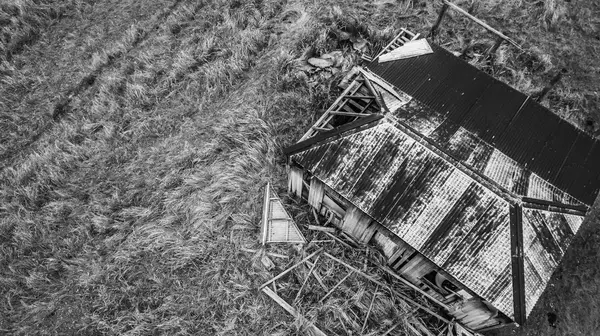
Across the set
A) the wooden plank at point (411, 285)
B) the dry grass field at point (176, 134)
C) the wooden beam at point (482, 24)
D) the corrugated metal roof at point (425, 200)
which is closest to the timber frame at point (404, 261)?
the wooden plank at point (411, 285)

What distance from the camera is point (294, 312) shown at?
1145 cm

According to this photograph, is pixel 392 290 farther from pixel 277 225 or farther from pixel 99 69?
pixel 99 69

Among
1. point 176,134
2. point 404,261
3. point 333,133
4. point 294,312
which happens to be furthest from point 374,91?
point 176,134

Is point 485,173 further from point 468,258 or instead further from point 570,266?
point 570,266

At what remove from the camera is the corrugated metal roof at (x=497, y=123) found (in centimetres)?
1070

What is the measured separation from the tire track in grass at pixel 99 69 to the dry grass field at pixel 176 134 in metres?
0.08

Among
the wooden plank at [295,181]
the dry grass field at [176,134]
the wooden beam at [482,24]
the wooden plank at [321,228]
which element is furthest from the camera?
the wooden beam at [482,24]

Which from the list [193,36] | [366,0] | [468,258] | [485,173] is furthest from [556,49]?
[193,36]

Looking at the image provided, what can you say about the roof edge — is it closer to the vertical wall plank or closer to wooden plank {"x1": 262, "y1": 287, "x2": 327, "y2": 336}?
the vertical wall plank

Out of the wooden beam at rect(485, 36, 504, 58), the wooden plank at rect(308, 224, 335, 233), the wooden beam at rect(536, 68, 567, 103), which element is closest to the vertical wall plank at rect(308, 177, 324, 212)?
the wooden plank at rect(308, 224, 335, 233)

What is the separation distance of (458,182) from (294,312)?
6437 mm

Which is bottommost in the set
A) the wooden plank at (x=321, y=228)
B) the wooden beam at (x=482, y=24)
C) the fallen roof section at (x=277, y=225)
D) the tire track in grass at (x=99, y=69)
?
the wooden plank at (x=321, y=228)

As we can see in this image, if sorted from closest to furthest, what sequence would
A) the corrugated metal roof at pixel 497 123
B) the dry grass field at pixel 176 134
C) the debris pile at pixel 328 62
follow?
the corrugated metal roof at pixel 497 123
the dry grass field at pixel 176 134
the debris pile at pixel 328 62

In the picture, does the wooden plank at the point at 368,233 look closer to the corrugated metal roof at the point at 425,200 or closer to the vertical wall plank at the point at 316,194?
the corrugated metal roof at the point at 425,200
